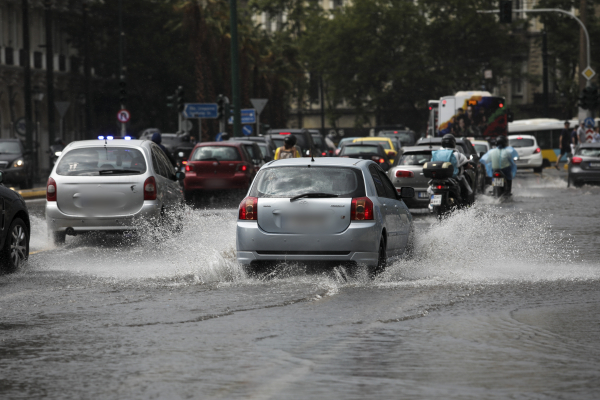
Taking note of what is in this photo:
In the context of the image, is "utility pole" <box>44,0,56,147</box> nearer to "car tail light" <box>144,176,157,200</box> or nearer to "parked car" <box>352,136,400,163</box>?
"parked car" <box>352,136,400,163</box>

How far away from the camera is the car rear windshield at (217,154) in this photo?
26141mm

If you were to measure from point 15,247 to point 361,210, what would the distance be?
398 centimetres

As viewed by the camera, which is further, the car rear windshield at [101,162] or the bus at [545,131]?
the bus at [545,131]

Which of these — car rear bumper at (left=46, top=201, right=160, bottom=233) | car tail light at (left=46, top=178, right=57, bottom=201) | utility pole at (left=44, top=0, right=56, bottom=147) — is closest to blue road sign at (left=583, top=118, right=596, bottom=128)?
utility pole at (left=44, top=0, right=56, bottom=147)

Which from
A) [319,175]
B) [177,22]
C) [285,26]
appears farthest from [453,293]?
[285,26]

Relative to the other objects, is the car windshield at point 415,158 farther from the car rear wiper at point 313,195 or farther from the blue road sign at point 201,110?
the blue road sign at point 201,110

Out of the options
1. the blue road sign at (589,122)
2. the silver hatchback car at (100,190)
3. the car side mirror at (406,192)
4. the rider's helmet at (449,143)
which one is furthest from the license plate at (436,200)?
the blue road sign at (589,122)

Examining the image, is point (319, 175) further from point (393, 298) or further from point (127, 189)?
point (127, 189)

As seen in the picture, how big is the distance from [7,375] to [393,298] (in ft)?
13.6

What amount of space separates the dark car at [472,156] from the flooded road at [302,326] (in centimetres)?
1045

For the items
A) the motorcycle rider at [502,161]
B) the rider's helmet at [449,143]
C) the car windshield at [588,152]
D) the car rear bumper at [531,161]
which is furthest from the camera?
the car rear bumper at [531,161]

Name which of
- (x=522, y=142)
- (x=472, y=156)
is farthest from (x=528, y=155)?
(x=472, y=156)

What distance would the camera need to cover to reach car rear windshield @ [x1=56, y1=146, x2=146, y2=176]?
15.6 meters

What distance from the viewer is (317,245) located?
11.2 m
